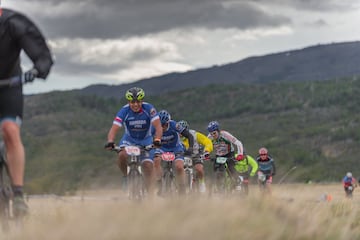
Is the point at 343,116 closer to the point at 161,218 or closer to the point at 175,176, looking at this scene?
the point at 175,176

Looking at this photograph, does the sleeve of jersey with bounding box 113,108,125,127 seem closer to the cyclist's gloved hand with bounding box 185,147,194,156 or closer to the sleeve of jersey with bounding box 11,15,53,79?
the cyclist's gloved hand with bounding box 185,147,194,156

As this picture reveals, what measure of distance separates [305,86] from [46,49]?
193771 mm

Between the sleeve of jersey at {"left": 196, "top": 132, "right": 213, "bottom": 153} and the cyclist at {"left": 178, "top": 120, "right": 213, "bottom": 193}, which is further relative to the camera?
the sleeve of jersey at {"left": 196, "top": 132, "right": 213, "bottom": 153}

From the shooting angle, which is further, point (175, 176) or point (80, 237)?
point (175, 176)

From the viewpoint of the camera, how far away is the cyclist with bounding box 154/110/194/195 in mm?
16125

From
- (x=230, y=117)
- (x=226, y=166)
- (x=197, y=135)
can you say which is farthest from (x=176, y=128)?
(x=230, y=117)

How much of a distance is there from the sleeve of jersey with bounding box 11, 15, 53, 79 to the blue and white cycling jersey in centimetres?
700

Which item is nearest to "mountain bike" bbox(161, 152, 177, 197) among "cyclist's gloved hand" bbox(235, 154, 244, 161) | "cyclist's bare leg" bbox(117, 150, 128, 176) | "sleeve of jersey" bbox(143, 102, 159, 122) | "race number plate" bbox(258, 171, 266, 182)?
"sleeve of jersey" bbox(143, 102, 159, 122)

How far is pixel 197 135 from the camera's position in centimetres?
1811

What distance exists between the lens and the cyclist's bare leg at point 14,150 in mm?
6840

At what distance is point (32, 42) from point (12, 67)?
0.31m

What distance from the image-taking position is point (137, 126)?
14.0 meters

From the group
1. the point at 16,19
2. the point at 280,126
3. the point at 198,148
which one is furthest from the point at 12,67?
the point at 280,126

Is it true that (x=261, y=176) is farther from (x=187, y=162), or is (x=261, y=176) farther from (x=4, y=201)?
(x=4, y=201)
